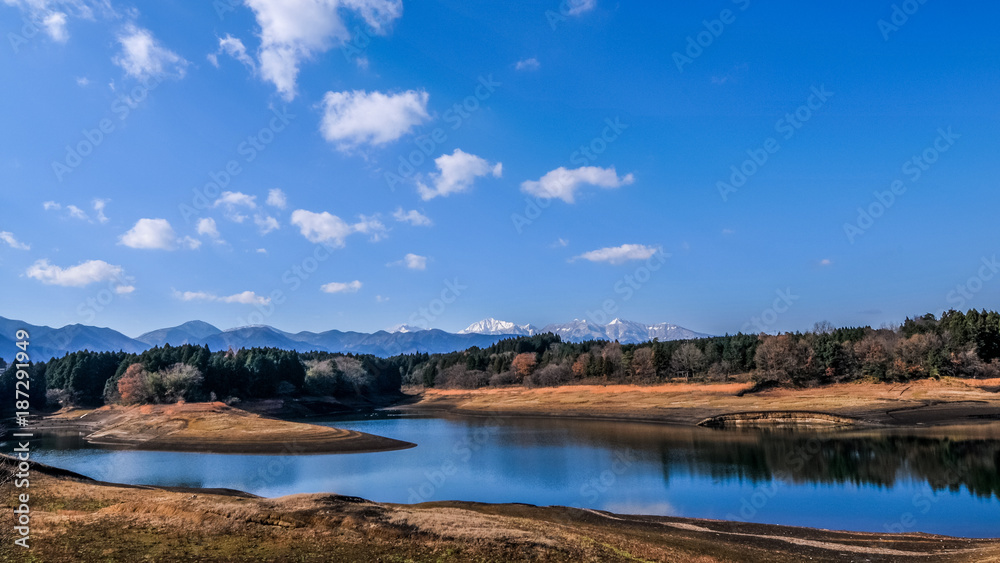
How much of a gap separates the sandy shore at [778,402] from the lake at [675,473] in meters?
11.7

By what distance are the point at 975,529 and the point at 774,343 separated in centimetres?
8998

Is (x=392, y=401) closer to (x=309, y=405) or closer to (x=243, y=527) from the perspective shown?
(x=309, y=405)

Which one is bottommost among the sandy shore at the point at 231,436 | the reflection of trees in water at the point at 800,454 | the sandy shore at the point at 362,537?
the reflection of trees in water at the point at 800,454

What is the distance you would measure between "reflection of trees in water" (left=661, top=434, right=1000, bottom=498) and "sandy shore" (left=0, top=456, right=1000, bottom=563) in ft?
61.9

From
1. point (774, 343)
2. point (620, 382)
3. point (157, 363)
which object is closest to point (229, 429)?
point (157, 363)

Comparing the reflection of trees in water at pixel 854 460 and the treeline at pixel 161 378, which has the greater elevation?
the treeline at pixel 161 378

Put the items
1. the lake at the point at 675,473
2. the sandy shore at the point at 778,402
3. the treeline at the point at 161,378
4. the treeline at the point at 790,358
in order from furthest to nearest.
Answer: the treeline at the point at 161,378, the treeline at the point at 790,358, the sandy shore at the point at 778,402, the lake at the point at 675,473

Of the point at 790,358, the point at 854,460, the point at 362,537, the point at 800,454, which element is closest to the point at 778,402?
the point at 790,358

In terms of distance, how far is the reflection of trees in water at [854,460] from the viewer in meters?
41.2

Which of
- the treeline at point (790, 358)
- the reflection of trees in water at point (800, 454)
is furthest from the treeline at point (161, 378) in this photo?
the reflection of trees in water at point (800, 454)

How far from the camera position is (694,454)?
54.3m

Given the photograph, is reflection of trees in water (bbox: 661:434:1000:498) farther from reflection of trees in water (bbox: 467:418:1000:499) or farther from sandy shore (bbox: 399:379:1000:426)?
sandy shore (bbox: 399:379:1000:426)

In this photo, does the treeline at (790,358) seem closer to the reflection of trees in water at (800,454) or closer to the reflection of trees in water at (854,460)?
the reflection of trees in water at (800,454)

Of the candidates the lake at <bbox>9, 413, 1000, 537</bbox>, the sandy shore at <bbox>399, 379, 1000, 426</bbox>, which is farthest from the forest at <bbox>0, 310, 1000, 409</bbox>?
the lake at <bbox>9, 413, 1000, 537</bbox>
